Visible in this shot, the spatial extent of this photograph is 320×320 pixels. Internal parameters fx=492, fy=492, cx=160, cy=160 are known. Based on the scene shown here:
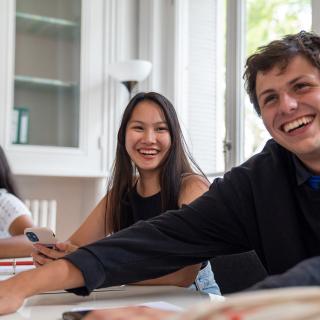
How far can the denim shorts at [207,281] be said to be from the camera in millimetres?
1403

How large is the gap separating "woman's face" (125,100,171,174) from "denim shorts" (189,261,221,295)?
0.42 metres

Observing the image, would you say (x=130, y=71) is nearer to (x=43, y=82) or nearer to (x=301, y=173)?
(x=43, y=82)

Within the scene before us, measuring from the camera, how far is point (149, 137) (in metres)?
1.74

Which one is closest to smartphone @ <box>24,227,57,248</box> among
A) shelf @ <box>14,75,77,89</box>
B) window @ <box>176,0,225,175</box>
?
window @ <box>176,0,225,175</box>

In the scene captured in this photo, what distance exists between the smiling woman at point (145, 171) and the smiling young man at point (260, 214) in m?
0.48

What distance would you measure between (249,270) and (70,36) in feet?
7.56

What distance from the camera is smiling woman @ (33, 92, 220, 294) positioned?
165cm

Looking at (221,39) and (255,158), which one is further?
(221,39)

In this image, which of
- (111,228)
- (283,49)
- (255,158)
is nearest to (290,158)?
(255,158)

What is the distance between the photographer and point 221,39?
2842mm

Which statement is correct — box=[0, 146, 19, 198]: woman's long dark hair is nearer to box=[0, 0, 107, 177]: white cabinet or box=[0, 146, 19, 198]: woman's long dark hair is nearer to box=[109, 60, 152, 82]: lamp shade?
box=[0, 0, 107, 177]: white cabinet

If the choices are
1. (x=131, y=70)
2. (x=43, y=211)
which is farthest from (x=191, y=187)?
(x=43, y=211)

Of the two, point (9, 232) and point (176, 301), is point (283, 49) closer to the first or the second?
point (176, 301)

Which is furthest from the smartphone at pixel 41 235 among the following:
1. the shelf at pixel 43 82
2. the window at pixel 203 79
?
the shelf at pixel 43 82
